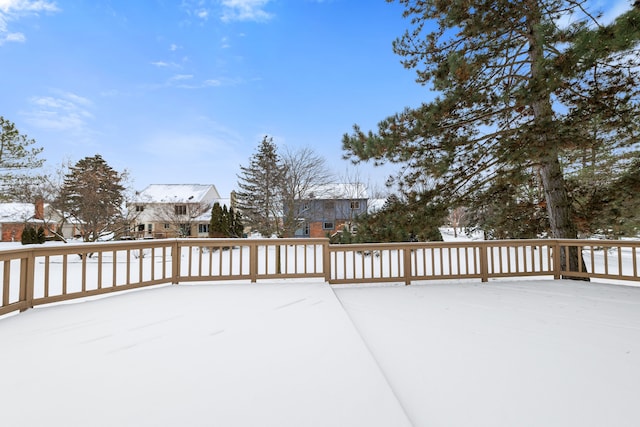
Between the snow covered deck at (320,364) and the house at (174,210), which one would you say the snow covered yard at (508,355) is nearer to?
the snow covered deck at (320,364)

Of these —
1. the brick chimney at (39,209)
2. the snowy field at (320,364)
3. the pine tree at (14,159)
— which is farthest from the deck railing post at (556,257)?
the brick chimney at (39,209)

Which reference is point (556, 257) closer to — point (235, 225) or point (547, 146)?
point (547, 146)

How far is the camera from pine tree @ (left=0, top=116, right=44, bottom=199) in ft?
32.5

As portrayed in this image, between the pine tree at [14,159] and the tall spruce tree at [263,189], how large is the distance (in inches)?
319

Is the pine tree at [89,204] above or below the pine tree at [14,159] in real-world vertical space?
below

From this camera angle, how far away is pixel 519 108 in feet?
16.4

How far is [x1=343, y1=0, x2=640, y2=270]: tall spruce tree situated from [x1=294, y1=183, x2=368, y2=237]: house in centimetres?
686

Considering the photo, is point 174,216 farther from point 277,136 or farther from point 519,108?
point 519,108

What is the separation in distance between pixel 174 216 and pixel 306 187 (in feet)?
32.9

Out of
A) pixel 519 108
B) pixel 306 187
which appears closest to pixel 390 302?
pixel 519 108

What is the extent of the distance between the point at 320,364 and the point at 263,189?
11065 mm

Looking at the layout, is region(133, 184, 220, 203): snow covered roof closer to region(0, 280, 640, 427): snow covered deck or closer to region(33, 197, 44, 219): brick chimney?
region(33, 197, 44, 219): brick chimney

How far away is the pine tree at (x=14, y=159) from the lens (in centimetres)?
990

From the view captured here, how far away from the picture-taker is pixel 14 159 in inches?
405
